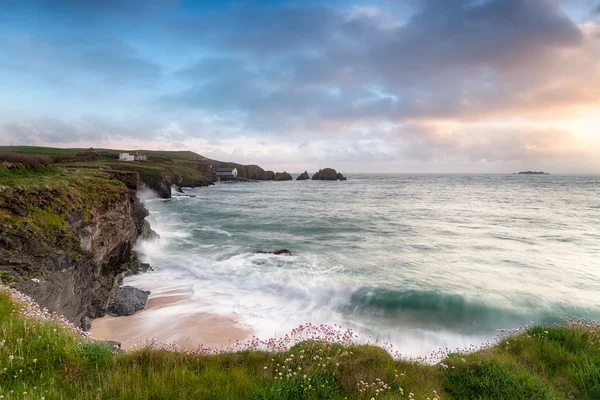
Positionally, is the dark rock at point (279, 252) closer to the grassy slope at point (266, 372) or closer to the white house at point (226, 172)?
the grassy slope at point (266, 372)

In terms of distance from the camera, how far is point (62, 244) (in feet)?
38.9

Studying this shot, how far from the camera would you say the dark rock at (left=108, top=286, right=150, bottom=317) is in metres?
14.2

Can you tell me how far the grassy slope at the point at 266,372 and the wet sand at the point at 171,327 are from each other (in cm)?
674

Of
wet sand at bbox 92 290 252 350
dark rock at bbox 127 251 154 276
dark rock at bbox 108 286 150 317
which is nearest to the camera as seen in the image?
wet sand at bbox 92 290 252 350

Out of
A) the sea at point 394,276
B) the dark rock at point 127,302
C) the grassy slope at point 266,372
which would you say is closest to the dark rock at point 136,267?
the sea at point 394,276

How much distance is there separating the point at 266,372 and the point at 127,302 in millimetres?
12659

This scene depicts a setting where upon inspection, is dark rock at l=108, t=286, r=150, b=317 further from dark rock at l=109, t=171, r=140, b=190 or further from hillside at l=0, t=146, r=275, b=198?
dark rock at l=109, t=171, r=140, b=190

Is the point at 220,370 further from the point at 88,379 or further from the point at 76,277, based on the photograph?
the point at 76,277

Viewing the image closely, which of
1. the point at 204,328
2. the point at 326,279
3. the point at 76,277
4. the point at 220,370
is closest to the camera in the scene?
the point at 220,370

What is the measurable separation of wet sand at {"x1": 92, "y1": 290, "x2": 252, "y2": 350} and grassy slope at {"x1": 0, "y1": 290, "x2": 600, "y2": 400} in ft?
22.1

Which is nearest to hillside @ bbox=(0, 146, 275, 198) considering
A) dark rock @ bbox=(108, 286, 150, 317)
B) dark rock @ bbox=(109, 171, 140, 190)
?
dark rock @ bbox=(109, 171, 140, 190)

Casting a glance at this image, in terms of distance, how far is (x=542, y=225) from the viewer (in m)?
37.9

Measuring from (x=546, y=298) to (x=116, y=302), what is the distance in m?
23.7

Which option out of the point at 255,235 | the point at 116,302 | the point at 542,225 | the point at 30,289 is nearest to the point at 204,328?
the point at 116,302
